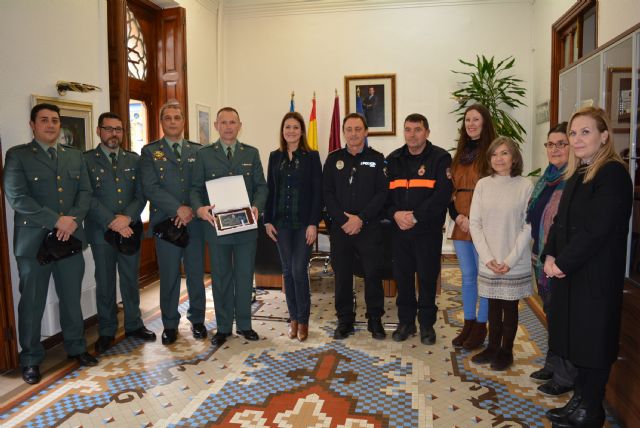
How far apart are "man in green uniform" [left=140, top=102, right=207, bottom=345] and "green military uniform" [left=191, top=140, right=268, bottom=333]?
4.2 inches

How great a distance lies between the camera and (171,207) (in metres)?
3.31

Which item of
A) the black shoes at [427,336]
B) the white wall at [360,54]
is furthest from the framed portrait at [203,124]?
the black shoes at [427,336]

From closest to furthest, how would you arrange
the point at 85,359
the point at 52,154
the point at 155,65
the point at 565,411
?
the point at 565,411 → the point at 52,154 → the point at 85,359 → the point at 155,65

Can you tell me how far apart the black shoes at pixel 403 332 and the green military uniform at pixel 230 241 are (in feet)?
3.34

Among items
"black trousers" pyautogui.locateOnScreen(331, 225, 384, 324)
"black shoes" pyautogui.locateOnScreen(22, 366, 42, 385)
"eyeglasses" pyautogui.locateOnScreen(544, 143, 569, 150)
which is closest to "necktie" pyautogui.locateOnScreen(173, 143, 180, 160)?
"black trousers" pyautogui.locateOnScreen(331, 225, 384, 324)

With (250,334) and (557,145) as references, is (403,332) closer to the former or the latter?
(250,334)

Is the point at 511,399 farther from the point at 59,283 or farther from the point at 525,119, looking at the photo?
the point at 525,119

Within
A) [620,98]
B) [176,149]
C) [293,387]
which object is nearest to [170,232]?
[176,149]

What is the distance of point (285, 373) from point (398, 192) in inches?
53.0

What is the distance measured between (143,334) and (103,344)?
0.27 metres

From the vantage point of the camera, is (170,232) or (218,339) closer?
(170,232)

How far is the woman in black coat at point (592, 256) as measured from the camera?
6.70ft

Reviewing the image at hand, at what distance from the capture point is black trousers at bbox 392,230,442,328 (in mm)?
3297

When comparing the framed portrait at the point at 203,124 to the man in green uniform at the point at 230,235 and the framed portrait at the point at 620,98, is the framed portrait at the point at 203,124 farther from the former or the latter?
the framed portrait at the point at 620,98
